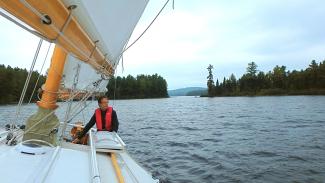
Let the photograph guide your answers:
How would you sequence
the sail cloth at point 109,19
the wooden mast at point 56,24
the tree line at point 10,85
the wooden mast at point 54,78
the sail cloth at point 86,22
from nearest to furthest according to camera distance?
1. the wooden mast at point 56,24
2. the sail cloth at point 86,22
3. the sail cloth at point 109,19
4. the wooden mast at point 54,78
5. the tree line at point 10,85

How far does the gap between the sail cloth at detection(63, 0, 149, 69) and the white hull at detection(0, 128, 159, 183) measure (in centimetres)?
126

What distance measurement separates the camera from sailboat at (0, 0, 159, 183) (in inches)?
90.3


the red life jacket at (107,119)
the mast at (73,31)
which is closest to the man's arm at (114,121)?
the red life jacket at (107,119)

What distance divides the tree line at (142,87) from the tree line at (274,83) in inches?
825

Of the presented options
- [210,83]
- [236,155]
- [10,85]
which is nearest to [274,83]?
[210,83]

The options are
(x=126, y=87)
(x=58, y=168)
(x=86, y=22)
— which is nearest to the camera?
Result: (x=86, y=22)

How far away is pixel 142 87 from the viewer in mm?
132500

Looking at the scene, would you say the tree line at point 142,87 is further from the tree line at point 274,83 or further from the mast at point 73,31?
the mast at point 73,31

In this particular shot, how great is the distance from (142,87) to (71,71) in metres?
128

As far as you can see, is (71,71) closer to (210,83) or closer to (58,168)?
(58,168)

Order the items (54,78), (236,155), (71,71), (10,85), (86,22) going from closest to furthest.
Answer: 1. (86,22)
2. (54,78)
3. (71,71)
4. (236,155)
5. (10,85)

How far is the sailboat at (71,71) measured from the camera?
2293 mm

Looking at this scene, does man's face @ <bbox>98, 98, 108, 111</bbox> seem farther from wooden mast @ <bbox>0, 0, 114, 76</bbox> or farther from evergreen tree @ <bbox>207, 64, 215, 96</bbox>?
evergreen tree @ <bbox>207, 64, 215, 96</bbox>

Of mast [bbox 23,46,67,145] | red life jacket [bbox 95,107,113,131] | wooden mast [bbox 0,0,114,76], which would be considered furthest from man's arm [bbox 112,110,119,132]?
wooden mast [bbox 0,0,114,76]
